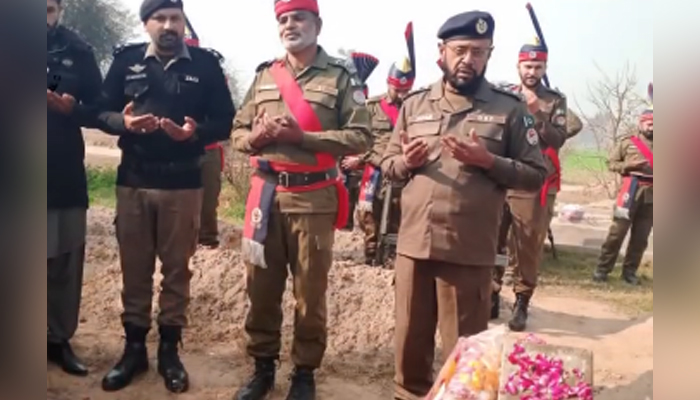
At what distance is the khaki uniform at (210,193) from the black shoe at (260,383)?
3.43 metres

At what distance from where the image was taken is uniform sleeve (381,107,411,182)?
3408 mm

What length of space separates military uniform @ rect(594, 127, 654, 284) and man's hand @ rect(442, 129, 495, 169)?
457cm

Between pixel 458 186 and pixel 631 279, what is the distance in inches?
226

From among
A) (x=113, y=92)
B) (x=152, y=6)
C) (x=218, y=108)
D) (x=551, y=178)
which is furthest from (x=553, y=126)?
(x=113, y=92)

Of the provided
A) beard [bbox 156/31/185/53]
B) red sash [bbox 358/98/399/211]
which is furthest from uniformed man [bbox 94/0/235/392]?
red sash [bbox 358/98/399/211]

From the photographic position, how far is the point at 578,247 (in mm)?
10375

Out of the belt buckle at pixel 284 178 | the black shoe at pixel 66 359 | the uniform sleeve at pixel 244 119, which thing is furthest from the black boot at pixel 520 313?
the black shoe at pixel 66 359

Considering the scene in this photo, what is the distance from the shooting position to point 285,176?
3.64m

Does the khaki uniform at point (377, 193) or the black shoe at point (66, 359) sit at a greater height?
the khaki uniform at point (377, 193)

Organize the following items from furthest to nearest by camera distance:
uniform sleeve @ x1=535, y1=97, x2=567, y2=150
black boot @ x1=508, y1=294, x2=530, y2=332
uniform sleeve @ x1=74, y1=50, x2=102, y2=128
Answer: black boot @ x1=508, y1=294, x2=530, y2=332
uniform sleeve @ x1=535, y1=97, x2=567, y2=150
uniform sleeve @ x1=74, y1=50, x2=102, y2=128

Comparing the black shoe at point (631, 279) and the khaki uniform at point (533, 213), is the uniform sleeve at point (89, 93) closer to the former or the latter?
the khaki uniform at point (533, 213)

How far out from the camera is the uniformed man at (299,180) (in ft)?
11.9

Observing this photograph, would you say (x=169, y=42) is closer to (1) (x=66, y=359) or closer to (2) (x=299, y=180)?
(2) (x=299, y=180)

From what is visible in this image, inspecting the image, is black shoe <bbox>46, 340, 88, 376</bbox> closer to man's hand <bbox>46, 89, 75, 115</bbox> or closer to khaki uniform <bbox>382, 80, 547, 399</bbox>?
man's hand <bbox>46, 89, 75, 115</bbox>
